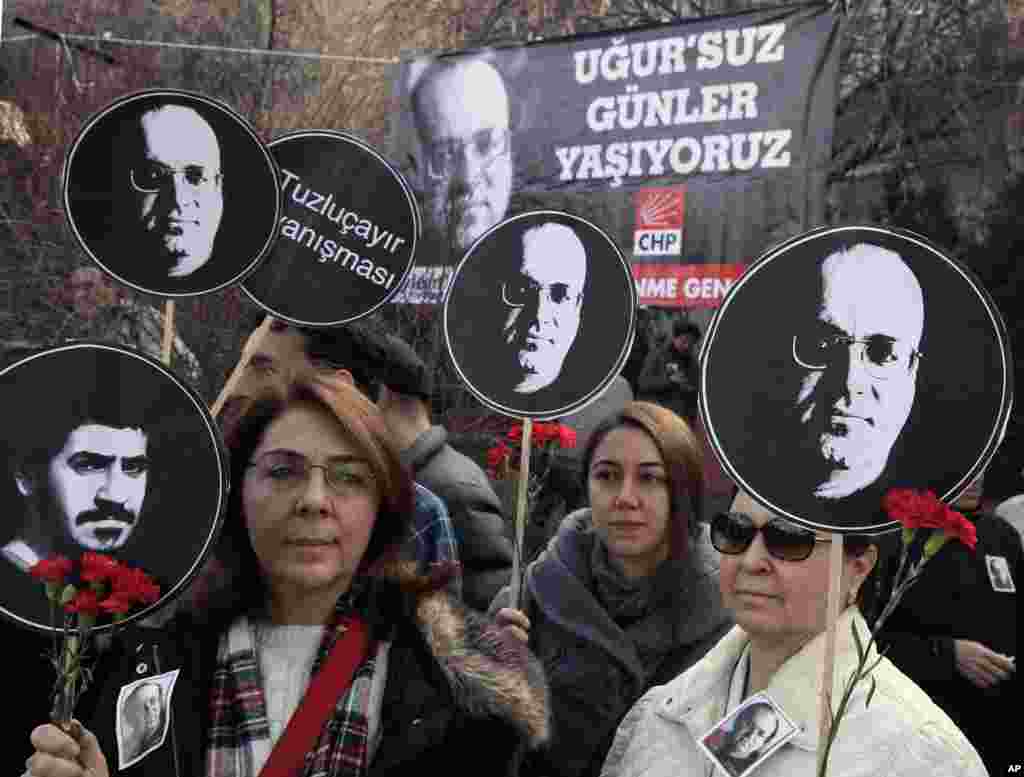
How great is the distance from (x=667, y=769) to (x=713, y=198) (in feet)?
13.0

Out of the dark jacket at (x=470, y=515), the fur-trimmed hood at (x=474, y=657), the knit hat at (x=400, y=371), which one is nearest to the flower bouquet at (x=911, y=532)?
the fur-trimmed hood at (x=474, y=657)

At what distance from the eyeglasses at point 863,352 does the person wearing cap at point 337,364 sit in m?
1.29

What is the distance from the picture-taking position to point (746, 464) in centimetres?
250

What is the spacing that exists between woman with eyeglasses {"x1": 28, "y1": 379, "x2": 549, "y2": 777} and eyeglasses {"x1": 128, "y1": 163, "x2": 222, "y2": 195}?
2.81 feet

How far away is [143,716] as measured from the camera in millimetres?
2379

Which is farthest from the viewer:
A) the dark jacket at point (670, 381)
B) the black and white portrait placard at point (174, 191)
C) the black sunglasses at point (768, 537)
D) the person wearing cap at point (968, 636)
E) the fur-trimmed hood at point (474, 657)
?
the dark jacket at point (670, 381)

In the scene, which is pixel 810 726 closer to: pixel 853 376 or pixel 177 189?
pixel 853 376

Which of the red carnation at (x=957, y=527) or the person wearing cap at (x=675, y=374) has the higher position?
the person wearing cap at (x=675, y=374)

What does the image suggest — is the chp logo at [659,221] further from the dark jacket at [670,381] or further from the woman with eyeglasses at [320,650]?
the woman with eyeglasses at [320,650]

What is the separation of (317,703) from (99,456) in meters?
0.68

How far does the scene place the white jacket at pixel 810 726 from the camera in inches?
93.0

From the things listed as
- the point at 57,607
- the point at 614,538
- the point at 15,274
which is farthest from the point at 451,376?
the point at 57,607

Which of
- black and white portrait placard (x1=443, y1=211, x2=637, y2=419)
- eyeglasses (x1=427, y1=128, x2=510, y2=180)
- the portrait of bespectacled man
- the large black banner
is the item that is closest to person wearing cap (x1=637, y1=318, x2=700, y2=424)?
the large black banner

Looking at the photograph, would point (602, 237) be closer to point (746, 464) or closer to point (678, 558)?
point (678, 558)
